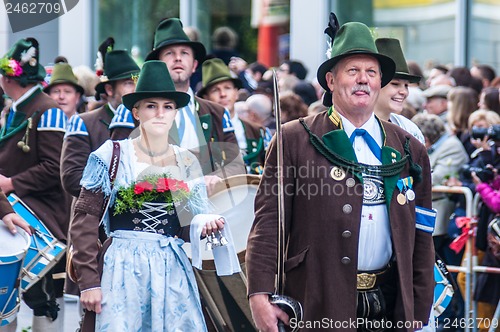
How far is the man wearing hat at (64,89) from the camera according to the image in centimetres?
1044

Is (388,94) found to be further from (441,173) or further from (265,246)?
(441,173)

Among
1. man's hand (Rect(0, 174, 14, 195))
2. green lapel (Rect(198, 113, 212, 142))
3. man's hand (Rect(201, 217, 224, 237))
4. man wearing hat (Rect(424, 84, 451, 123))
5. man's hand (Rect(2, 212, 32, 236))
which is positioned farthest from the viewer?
man wearing hat (Rect(424, 84, 451, 123))

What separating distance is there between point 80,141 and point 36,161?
28.3 inches

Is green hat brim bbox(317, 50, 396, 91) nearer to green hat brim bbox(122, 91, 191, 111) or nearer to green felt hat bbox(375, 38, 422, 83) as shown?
green hat brim bbox(122, 91, 191, 111)

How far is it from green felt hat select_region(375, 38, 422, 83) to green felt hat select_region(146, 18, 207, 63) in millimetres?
1667

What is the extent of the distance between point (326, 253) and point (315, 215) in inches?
7.0

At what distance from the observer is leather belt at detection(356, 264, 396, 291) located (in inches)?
200

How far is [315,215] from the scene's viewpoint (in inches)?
197

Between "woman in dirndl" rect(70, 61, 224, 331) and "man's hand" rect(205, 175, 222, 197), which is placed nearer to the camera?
"woman in dirndl" rect(70, 61, 224, 331)

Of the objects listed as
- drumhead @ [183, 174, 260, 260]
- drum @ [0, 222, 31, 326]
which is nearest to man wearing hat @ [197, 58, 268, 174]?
drumhead @ [183, 174, 260, 260]

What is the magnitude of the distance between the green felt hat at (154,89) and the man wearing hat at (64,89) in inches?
166

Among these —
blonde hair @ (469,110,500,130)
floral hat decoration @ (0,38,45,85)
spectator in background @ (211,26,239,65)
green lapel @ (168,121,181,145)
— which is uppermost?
spectator in background @ (211,26,239,65)

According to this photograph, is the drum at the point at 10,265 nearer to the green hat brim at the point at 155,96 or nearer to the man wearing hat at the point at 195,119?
the man wearing hat at the point at 195,119

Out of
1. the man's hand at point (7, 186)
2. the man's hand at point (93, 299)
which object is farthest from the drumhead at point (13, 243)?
the man's hand at point (93, 299)
